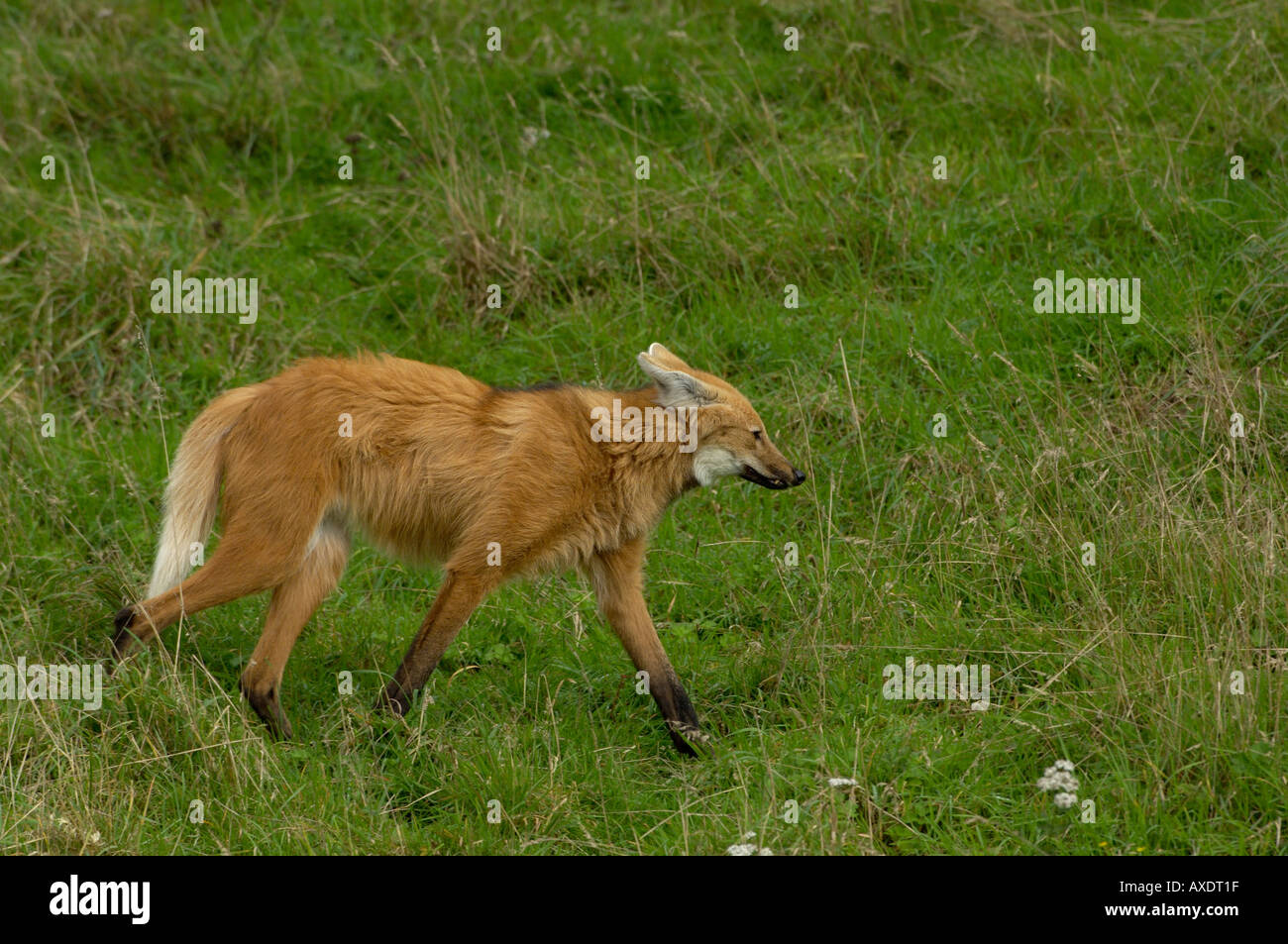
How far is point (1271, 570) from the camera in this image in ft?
13.1

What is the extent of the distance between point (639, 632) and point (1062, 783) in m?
1.57

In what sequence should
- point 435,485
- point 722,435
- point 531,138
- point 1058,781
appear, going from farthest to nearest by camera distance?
point 531,138, point 722,435, point 435,485, point 1058,781

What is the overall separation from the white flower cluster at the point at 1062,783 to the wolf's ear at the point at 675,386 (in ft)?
5.80

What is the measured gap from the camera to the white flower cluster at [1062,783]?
347cm

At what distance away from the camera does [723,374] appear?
5.95 metres

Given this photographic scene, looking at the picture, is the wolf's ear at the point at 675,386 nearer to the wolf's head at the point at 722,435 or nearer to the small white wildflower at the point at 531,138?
the wolf's head at the point at 722,435

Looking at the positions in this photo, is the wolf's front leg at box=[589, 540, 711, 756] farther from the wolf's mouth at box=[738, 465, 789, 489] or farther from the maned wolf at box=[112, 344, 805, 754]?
the wolf's mouth at box=[738, 465, 789, 489]

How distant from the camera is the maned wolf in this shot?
14.4 feet

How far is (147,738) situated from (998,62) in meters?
5.37

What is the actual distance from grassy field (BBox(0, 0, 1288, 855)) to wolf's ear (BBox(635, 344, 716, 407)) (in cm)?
71

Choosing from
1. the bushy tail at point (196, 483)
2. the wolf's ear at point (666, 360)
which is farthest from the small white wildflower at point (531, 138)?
the bushy tail at point (196, 483)

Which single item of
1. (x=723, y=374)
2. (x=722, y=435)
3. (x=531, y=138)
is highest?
(x=531, y=138)

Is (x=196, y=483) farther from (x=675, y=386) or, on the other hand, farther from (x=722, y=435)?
(x=722, y=435)

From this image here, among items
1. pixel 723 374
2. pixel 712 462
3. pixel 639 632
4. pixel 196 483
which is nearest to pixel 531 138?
pixel 723 374
